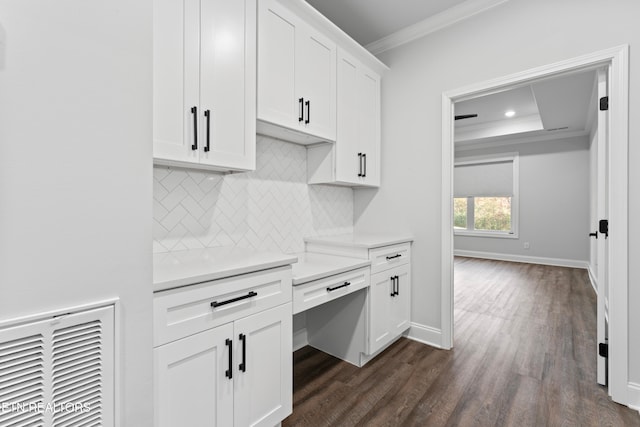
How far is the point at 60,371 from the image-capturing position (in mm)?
871

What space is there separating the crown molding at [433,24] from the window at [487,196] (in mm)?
4380

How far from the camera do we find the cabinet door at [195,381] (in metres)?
1.13

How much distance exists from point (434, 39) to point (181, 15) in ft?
6.95

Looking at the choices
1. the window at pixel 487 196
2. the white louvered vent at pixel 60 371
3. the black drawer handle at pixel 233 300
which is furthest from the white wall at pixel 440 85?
the window at pixel 487 196

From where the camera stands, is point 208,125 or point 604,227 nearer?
point 208,125

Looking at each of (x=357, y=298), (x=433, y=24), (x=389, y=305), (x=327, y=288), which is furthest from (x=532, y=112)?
(x=327, y=288)

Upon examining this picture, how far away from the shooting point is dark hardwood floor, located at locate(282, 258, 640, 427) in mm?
1729

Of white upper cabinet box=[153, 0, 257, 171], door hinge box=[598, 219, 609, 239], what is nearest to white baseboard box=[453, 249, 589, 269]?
door hinge box=[598, 219, 609, 239]

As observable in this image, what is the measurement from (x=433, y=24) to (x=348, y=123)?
3.72 ft

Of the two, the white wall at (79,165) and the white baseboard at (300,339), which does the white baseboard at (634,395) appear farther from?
the white wall at (79,165)

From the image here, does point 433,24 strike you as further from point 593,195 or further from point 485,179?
point 485,179

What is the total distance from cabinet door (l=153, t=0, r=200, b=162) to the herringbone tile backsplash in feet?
1.07

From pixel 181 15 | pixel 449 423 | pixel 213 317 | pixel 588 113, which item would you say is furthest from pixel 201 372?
pixel 588 113

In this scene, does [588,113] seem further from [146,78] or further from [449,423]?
[146,78]
